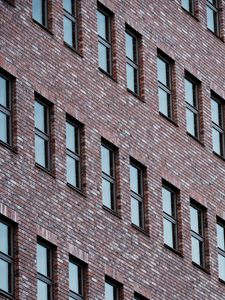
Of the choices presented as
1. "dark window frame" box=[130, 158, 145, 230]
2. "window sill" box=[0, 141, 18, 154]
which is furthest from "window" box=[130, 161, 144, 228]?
"window sill" box=[0, 141, 18, 154]

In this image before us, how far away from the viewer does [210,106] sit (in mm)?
65500

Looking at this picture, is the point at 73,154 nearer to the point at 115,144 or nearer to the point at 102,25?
the point at 115,144

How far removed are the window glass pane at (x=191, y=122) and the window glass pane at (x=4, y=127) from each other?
9.72 metres

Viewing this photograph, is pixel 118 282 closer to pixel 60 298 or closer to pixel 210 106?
pixel 60 298

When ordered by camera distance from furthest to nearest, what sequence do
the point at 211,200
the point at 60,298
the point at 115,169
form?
the point at 211,200 < the point at 115,169 < the point at 60,298

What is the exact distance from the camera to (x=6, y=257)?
5388 cm

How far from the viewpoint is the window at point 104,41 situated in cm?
6075

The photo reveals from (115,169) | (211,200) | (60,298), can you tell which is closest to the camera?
(60,298)

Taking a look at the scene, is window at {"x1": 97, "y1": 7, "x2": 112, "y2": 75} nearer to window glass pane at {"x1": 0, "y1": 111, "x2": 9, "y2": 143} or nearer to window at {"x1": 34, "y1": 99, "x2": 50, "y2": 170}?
window at {"x1": 34, "y1": 99, "x2": 50, "y2": 170}

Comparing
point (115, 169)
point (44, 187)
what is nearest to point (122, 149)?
point (115, 169)

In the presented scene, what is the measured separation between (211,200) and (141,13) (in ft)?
19.3

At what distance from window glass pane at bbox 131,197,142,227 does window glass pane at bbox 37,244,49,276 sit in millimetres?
4797

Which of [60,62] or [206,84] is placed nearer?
[60,62]

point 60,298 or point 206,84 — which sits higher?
point 206,84
